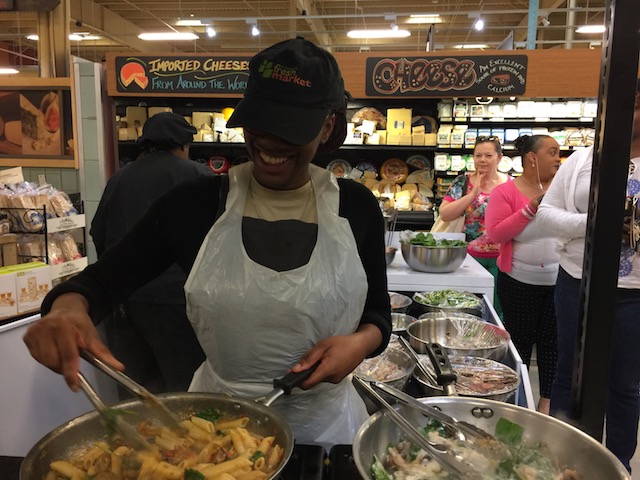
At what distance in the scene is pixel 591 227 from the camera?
83 centimetres

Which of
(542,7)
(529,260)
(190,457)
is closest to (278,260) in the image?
(190,457)

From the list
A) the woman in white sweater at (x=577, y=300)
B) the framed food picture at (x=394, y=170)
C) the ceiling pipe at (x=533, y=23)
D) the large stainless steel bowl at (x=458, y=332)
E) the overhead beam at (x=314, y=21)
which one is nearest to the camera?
the large stainless steel bowl at (x=458, y=332)

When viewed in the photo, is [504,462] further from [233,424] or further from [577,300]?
[577,300]

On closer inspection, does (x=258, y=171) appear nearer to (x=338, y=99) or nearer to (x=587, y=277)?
(x=338, y=99)

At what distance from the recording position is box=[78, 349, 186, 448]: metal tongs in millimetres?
932

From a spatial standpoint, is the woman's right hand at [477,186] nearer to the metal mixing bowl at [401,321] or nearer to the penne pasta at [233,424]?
the metal mixing bowl at [401,321]

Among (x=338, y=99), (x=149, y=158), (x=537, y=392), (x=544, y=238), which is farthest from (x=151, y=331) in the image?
(x=537, y=392)

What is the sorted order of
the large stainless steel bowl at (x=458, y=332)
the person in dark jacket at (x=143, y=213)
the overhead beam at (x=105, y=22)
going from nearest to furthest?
the large stainless steel bowl at (x=458, y=332) → the person in dark jacket at (x=143, y=213) → the overhead beam at (x=105, y=22)

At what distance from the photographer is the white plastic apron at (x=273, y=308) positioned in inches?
50.0

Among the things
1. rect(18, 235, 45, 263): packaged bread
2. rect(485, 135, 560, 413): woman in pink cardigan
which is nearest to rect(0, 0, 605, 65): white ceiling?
rect(485, 135, 560, 413): woman in pink cardigan

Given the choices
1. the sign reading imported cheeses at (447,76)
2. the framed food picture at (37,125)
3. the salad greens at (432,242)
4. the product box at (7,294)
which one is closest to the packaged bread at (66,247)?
the product box at (7,294)

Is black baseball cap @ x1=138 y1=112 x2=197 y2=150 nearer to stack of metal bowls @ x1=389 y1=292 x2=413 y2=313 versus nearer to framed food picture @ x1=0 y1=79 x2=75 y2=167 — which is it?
stack of metal bowls @ x1=389 y1=292 x2=413 y2=313

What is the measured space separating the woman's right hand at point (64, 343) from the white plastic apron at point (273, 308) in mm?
272

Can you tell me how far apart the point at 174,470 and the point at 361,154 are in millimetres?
6245
